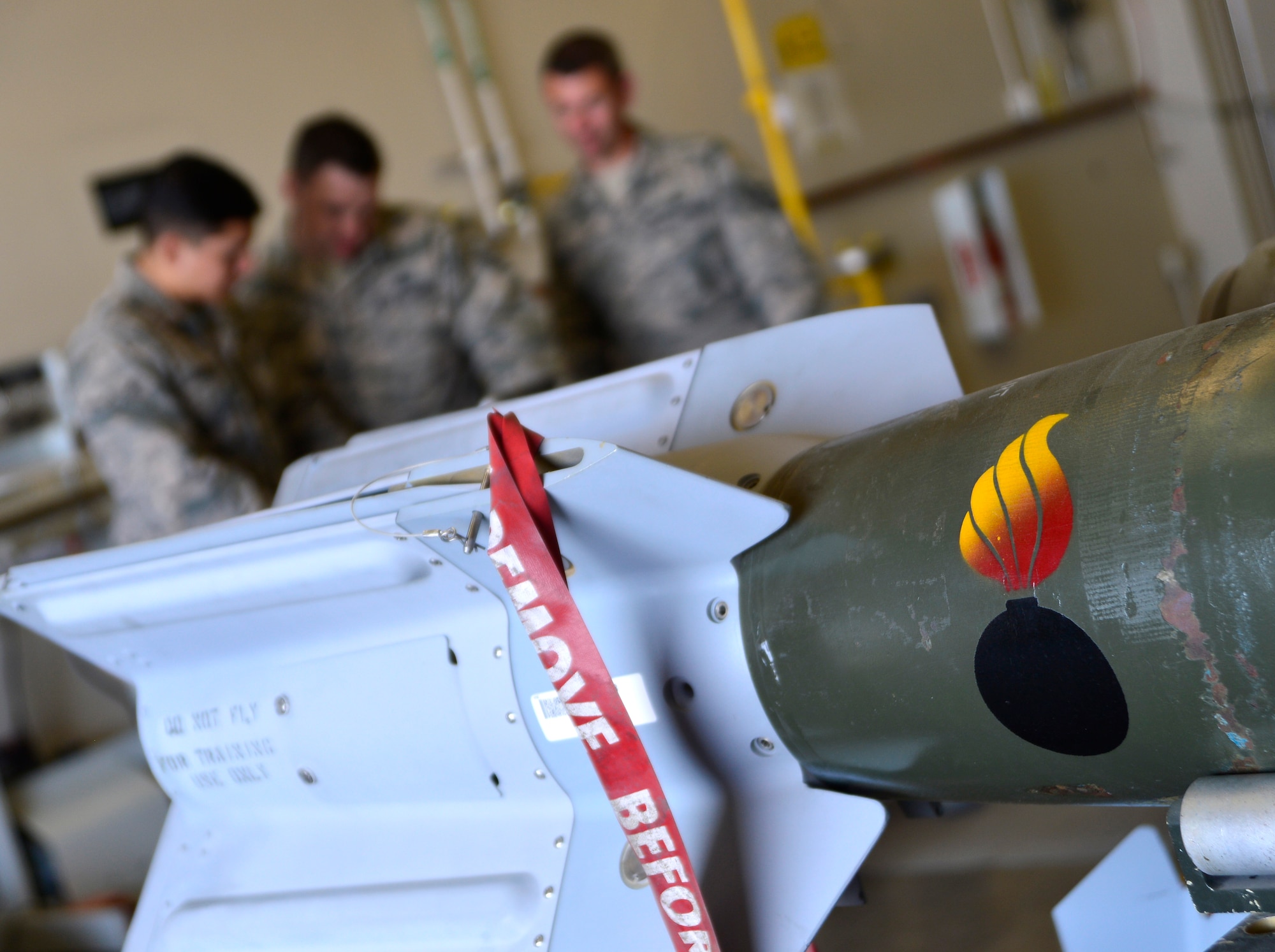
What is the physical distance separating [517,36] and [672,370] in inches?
116

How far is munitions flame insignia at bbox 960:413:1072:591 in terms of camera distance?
73 centimetres

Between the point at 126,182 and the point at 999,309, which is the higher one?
the point at 126,182

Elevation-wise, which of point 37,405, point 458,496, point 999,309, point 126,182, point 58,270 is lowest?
point 999,309

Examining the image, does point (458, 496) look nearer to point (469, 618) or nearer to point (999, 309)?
point (469, 618)

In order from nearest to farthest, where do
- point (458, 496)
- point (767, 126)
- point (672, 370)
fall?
1. point (458, 496)
2. point (672, 370)
3. point (767, 126)

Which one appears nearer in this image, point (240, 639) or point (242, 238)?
point (240, 639)

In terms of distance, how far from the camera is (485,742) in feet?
3.70

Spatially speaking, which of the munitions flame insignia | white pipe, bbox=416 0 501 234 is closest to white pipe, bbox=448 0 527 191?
white pipe, bbox=416 0 501 234

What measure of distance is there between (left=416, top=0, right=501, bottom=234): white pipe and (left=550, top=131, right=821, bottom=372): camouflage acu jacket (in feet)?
4.41

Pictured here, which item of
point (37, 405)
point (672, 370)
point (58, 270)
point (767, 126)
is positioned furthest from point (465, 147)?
point (672, 370)

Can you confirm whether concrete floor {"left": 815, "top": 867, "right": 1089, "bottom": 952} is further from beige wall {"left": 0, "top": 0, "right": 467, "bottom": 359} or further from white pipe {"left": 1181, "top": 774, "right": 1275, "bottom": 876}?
beige wall {"left": 0, "top": 0, "right": 467, "bottom": 359}

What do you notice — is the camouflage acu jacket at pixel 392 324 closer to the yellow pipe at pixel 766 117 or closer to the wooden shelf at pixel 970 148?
the yellow pipe at pixel 766 117

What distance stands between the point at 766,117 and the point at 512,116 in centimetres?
87

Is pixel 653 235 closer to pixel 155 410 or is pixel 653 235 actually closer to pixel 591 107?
pixel 591 107
